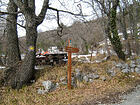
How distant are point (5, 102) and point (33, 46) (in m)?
2.84

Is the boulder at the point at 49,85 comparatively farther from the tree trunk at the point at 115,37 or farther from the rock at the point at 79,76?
the tree trunk at the point at 115,37

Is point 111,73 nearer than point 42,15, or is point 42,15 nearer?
point 42,15

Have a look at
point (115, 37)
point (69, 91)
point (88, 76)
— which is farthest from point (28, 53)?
point (115, 37)

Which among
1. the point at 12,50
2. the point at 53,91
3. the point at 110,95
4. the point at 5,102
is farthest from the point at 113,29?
the point at 5,102

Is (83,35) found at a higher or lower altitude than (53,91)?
higher

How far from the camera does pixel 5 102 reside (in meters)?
5.30

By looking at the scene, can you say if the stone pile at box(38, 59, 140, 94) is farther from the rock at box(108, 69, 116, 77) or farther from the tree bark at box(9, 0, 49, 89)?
the tree bark at box(9, 0, 49, 89)

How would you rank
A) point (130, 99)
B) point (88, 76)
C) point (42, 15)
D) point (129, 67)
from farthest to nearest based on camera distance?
point (129, 67)
point (88, 76)
point (42, 15)
point (130, 99)

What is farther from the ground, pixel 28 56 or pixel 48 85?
pixel 28 56

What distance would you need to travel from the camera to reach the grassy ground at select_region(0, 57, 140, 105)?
501 cm

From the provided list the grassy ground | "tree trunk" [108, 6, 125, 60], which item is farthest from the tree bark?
"tree trunk" [108, 6, 125, 60]

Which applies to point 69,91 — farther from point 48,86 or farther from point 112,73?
point 112,73

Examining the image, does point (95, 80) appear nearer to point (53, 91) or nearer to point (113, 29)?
point (53, 91)

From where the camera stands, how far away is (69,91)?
5773mm
